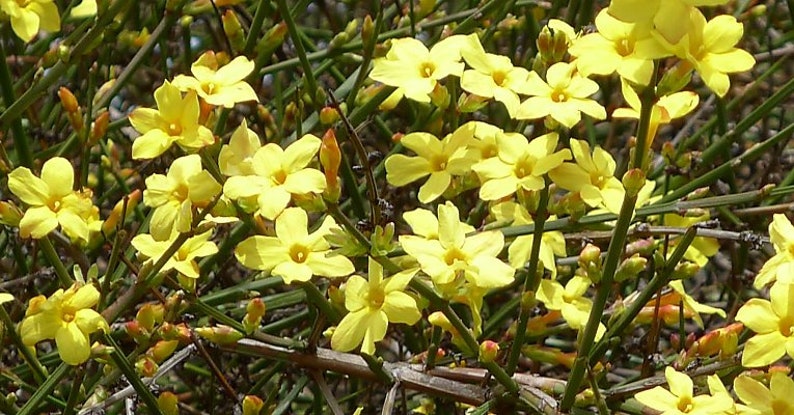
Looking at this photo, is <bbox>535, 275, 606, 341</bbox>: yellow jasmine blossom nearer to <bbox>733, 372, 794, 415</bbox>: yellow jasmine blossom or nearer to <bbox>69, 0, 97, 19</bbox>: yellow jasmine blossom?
<bbox>733, 372, 794, 415</bbox>: yellow jasmine blossom

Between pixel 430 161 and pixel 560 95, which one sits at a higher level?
pixel 560 95

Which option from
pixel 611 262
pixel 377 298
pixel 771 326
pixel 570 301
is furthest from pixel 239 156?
pixel 771 326

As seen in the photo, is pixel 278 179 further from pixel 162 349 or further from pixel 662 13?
pixel 662 13

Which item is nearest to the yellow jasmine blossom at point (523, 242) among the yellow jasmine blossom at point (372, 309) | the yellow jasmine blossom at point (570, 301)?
the yellow jasmine blossom at point (570, 301)

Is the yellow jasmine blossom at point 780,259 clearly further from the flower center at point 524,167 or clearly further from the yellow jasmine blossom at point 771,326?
the flower center at point 524,167

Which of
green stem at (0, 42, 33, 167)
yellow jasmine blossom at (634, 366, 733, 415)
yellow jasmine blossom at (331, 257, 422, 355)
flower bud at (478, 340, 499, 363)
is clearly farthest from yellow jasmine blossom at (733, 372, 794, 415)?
green stem at (0, 42, 33, 167)

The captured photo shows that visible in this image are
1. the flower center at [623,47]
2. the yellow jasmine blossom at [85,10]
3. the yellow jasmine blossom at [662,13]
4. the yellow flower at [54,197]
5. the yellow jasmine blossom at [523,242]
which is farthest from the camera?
the yellow jasmine blossom at [85,10]
